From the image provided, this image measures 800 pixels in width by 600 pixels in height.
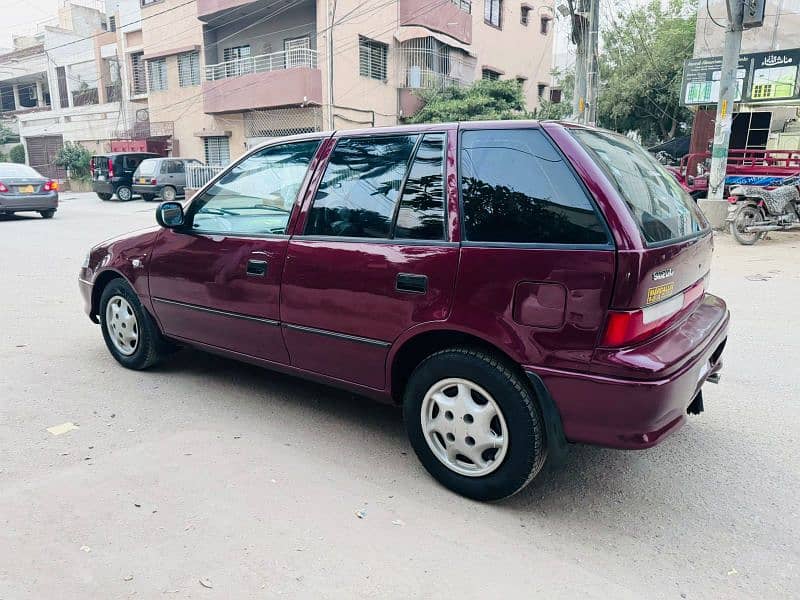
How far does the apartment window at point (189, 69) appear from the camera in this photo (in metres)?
26.4

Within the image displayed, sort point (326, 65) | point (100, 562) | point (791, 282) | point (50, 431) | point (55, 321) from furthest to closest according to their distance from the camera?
point (326, 65), point (791, 282), point (55, 321), point (50, 431), point (100, 562)

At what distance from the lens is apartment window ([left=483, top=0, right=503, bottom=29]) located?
2881cm

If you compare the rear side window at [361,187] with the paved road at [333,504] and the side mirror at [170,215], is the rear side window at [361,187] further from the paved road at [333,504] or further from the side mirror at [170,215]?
the paved road at [333,504]

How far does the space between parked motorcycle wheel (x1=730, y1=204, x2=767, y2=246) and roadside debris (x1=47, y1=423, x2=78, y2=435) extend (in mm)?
10955

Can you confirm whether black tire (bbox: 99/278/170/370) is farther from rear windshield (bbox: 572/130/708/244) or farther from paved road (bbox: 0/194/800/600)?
rear windshield (bbox: 572/130/708/244)

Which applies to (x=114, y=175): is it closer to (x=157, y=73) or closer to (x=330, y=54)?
(x=157, y=73)

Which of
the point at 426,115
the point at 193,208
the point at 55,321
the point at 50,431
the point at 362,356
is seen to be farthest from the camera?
the point at 426,115

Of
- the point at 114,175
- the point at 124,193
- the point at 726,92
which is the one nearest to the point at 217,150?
the point at 124,193

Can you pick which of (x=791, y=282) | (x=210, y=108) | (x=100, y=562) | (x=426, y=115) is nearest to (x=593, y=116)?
(x=791, y=282)

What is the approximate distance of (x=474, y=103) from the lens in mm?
22141

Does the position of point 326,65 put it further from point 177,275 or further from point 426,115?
point 177,275

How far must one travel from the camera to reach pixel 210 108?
81.2 feet

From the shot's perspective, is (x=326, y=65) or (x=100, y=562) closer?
(x=100, y=562)

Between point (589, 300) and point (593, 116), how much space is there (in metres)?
12.0
